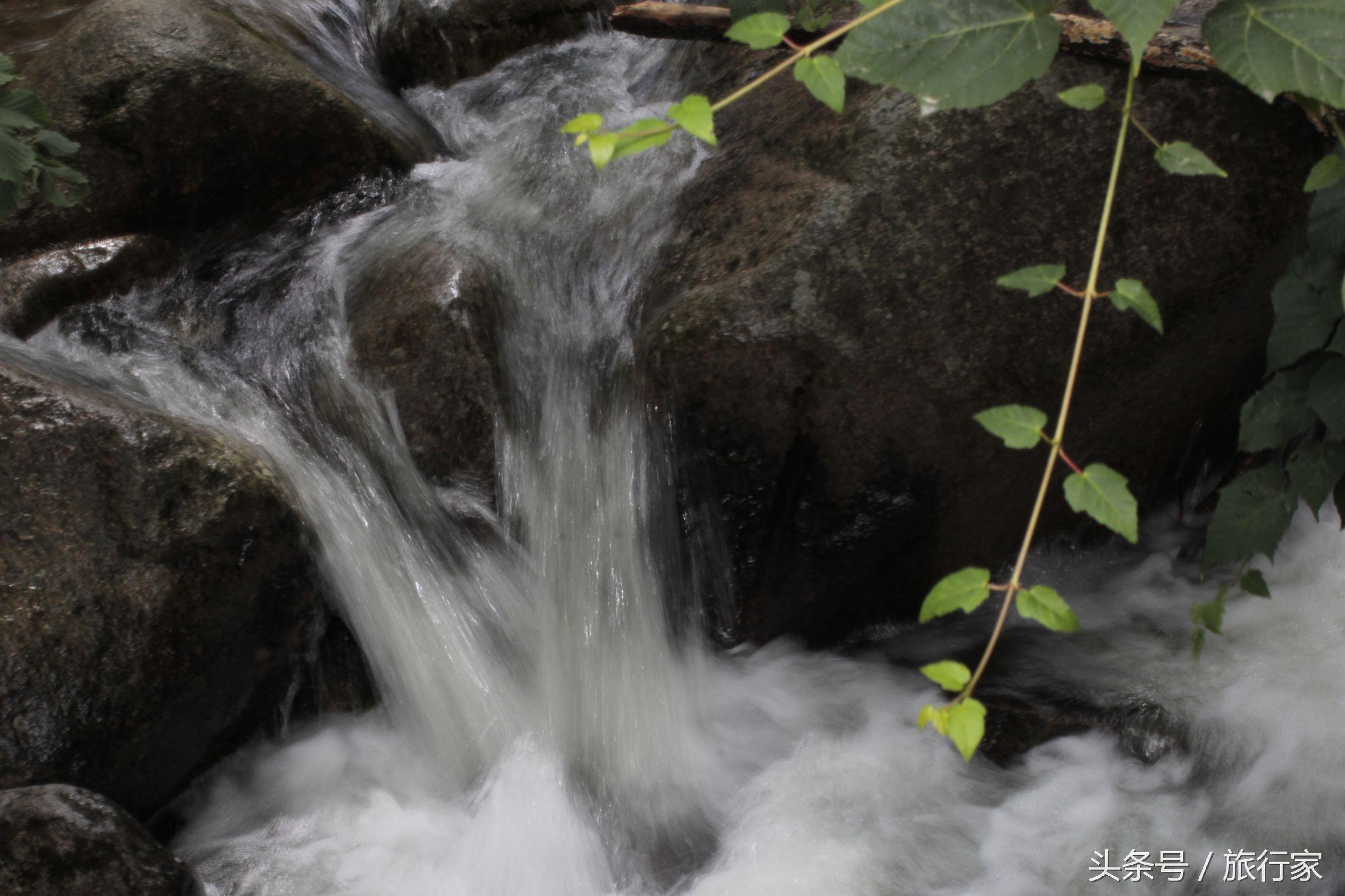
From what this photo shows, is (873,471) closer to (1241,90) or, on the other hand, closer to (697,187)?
(697,187)

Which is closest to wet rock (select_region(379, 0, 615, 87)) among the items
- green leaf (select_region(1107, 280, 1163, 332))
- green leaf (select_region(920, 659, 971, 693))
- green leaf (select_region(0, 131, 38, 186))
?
green leaf (select_region(0, 131, 38, 186))

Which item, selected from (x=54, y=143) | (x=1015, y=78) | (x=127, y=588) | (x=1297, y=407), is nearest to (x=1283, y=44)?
(x=1015, y=78)

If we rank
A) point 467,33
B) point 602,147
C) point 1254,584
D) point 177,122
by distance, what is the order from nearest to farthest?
point 602,147, point 1254,584, point 177,122, point 467,33

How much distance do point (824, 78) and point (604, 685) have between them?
178cm

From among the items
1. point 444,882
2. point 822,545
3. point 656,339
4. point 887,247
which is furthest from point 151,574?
point 887,247

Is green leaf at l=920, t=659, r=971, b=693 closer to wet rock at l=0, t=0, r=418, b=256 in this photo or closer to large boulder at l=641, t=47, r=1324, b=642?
large boulder at l=641, t=47, r=1324, b=642

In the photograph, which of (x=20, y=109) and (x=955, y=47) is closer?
(x=955, y=47)

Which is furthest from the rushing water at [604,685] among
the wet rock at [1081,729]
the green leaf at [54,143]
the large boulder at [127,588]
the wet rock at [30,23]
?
the wet rock at [30,23]

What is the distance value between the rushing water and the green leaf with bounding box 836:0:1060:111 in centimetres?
136

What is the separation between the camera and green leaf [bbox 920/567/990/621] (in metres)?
1.25

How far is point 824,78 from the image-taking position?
1272 millimetres

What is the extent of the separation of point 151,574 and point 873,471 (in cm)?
166

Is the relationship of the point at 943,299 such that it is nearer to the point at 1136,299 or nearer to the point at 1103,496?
the point at 1136,299

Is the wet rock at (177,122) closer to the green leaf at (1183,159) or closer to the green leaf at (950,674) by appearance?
the green leaf at (1183,159)
